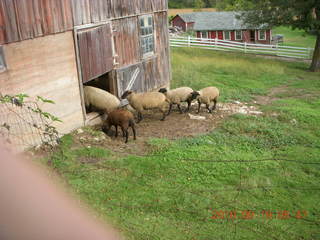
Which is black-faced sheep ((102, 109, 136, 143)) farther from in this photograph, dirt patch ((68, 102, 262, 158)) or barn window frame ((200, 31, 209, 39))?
barn window frame ((200, 31, 209, 39))

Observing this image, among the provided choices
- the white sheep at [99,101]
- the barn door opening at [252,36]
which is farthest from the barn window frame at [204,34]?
the white sheep at [99,101]

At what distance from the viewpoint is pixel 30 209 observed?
54 cm

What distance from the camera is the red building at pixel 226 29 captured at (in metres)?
45.6

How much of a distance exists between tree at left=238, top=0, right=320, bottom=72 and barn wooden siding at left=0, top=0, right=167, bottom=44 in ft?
43.9

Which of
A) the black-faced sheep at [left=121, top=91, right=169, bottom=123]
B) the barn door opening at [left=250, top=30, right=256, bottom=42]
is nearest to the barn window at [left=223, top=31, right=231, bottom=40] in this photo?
the barn door opening at [left=250, top=30, right=256, bottom=42]

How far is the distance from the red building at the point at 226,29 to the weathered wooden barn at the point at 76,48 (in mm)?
32147

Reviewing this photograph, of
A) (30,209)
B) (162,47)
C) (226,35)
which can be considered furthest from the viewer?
(226,35)

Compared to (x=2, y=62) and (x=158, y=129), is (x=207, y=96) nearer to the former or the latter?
(x=158, y=129)

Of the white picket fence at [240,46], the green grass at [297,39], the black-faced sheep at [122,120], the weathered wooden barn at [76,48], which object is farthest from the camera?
the green grass at [297,39]

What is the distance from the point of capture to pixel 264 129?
1221cm

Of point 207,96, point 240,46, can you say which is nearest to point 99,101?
point 207,96

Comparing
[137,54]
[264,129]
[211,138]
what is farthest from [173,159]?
[137,54]

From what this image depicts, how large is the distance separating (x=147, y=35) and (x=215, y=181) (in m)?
8.02

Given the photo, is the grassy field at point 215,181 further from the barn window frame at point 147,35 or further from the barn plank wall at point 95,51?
the barn window frame at point 147,35
